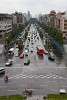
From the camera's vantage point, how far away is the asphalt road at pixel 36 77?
4494 cm

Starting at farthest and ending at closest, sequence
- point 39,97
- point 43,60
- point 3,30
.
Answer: point 3,30
point 43,60
point 39,97

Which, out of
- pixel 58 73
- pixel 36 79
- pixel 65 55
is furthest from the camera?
pixel 65 55

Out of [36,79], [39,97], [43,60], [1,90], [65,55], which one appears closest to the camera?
[39,97]

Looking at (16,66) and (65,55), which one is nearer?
(16,66)

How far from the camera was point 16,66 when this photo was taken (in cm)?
6469

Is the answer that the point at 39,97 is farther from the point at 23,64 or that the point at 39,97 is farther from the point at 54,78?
the point at 23,64

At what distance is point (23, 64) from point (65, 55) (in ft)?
62.6

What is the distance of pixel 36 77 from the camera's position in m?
53.2

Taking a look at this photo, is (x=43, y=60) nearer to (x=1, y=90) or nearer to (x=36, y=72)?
(x=36, y=72)

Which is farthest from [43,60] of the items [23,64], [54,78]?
[54,78]

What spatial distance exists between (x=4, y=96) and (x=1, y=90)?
15.1 ft

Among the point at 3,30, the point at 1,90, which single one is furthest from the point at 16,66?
the point at 3,30

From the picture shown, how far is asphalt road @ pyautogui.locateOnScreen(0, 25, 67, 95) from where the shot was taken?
1769 inches

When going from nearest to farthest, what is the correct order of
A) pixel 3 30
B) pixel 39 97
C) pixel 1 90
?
pixel 39 97 < pixel 1 90 < pixel 3 30
